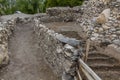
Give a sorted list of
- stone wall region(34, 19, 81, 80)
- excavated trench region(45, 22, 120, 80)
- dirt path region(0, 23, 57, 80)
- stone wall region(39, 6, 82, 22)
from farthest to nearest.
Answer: stone wall region(39, 6, 82, 22), dirt path region(0, 23, 57, 80), stone wall region(34, 19, 81, 80), excavated trench region(45, 22, 120, 80)

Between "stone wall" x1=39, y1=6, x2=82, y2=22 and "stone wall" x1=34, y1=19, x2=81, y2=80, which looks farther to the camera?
"stone wall" x1=39, y1=6, x2=82, y2=22

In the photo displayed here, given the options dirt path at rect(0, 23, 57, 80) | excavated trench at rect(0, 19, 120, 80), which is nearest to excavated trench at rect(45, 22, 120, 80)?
excavated trench at rect(0, 19, 120, 80)

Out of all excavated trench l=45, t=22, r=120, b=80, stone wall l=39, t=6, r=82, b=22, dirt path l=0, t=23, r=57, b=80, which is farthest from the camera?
stone wall l=39, t=6, r=82, b=22

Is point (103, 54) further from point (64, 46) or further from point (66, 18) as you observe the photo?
point (66, 18)

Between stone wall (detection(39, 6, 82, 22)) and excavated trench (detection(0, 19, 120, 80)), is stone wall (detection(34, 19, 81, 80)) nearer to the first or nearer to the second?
excavated trench (detection(0, 19, 120, 80))

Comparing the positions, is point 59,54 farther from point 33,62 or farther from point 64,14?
point 64,14

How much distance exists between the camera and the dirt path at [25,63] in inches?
339

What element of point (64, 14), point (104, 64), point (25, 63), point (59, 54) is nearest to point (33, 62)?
point (25, 63)

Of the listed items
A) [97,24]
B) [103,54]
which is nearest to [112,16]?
[97,24]

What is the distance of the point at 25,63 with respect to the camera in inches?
380

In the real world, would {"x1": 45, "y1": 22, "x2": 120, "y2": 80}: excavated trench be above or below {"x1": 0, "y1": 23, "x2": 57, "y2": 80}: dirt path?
above

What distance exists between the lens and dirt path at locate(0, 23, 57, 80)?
28.3 ft

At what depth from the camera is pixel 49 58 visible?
30.5 ft

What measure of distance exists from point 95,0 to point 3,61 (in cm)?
562
